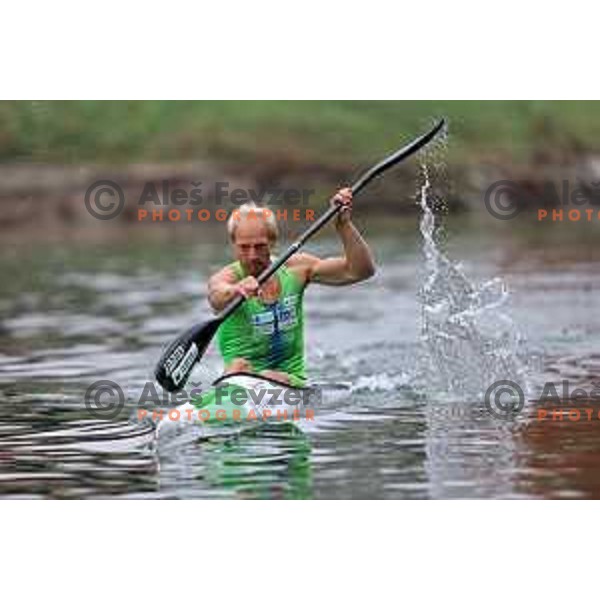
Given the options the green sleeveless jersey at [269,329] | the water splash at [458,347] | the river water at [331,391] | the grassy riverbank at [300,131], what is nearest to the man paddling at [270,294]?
the green sleeveless jersey at [269,329]

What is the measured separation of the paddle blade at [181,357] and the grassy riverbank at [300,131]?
23.2 metres

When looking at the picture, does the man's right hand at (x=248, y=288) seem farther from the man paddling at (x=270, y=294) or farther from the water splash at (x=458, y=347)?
the water splash at (x=458, y=347)

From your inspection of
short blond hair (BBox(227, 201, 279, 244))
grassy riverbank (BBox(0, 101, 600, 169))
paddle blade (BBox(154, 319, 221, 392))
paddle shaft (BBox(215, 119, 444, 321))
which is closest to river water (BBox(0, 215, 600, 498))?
paddle blade (BBox(154, 319, 221, 392))

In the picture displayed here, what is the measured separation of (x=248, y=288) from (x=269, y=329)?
671 mm

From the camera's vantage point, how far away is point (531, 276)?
22109 millimetres

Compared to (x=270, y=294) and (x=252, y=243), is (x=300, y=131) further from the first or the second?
(x=252, y=243)

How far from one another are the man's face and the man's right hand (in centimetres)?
24

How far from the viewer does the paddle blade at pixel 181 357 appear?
39.5 ft

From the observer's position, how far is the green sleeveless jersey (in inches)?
481

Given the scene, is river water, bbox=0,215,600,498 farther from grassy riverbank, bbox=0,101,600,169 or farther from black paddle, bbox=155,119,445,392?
grassy riverbank, bbox=0,101,600,169

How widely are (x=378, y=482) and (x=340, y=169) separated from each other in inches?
1050

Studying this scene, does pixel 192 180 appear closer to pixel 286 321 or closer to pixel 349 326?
pixel 349 326
